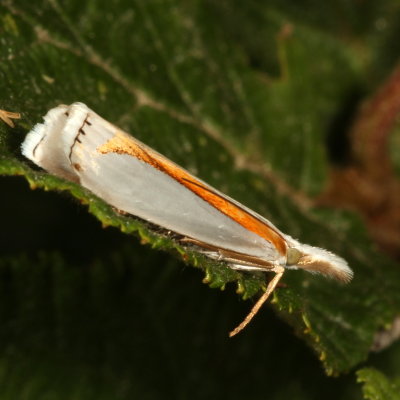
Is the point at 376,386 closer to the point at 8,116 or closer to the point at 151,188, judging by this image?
the point at 151,188

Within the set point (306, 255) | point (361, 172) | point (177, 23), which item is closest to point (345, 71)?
point (361, 172)

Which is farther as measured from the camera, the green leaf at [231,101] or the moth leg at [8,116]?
the green leaf at [231,101]

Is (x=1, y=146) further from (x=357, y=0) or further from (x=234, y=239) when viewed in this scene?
(x=357, y=0)

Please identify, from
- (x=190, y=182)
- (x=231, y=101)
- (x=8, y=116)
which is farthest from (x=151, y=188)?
(x=231, y=101)

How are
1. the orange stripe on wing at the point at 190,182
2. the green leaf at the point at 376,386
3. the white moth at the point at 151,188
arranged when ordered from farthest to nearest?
the green leaf at the point at 376,386 → the orange stripe on wing at the point at 190,182 → the white moth at the point at 151,188

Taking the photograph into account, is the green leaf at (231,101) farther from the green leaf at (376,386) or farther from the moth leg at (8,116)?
the green leaf at (376,386)

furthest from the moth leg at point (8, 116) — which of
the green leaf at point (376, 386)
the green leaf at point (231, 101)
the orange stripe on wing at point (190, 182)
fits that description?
the green leaf at point (376, 386)

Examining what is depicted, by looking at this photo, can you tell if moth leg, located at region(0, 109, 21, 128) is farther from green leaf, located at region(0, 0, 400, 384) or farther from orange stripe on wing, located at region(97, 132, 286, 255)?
orange stripe on wing, located at region(97, 132, 286, 255)
